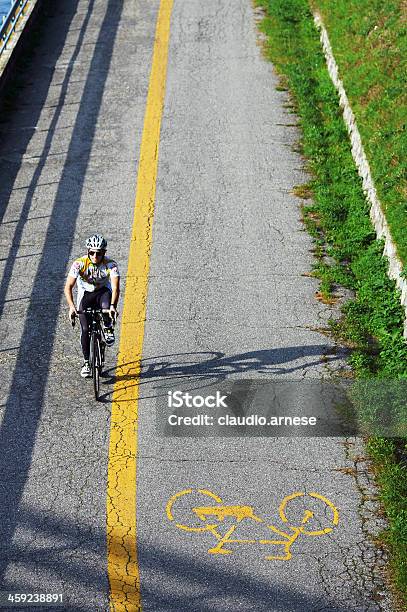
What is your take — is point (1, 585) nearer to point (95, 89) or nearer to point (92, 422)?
point (92, 422)

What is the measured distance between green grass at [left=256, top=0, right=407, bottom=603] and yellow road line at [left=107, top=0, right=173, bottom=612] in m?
2.25

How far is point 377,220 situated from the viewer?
1381cm

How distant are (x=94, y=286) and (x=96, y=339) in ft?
1.91

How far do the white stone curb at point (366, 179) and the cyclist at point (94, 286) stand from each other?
139 inches

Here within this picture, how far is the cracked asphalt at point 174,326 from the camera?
27.7 ft

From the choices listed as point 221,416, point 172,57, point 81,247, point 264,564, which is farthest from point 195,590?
point 172,57

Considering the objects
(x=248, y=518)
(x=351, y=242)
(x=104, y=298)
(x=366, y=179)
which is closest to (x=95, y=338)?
(x=104, y=298)

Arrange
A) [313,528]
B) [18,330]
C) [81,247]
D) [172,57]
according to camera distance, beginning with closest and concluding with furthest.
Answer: [313,528] → [18,330] → [81,247] → [172,57]

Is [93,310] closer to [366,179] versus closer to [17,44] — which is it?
[366,179]

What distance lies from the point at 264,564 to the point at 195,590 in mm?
672

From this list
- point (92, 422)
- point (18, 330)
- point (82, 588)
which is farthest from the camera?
point (18, 330)

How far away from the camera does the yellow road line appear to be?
834cm

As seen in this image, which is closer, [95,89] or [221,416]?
[221,416]

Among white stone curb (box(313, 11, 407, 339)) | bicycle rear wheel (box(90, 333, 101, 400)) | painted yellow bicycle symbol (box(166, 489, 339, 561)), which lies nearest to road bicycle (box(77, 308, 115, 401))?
bicycle rear wheel (box(90, 333, 101, 400))
